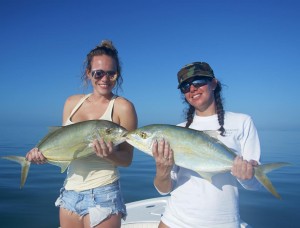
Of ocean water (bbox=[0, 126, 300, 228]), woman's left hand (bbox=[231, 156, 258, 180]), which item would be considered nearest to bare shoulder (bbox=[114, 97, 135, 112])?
woman's left hand (bbox=[231, 156, 258, 180])

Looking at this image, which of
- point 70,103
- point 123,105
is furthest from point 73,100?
point 123,105

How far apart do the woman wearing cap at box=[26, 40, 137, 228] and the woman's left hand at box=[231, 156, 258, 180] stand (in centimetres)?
120

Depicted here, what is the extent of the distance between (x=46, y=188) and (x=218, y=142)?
8.47 m

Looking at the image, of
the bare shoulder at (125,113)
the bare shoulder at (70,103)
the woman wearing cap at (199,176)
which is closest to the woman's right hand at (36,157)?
the bare shoulder at (70,103)

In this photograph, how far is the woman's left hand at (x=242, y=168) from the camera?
10.1ft

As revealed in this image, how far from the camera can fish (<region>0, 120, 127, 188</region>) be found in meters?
3.37

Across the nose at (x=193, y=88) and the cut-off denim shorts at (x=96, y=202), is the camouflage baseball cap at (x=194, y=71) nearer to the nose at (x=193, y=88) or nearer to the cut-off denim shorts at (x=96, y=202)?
the nose at (x=193, y=88)

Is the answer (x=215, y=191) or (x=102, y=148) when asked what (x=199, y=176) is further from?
(x=102, y=148)

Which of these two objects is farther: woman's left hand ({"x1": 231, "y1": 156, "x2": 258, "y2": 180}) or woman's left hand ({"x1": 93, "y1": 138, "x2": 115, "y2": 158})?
woman's left hand ({"x1": 93, "y1": 138, "x2": 115, "y2": 158})

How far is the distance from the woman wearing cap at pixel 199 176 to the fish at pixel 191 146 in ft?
0.30

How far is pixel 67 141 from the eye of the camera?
3557 mm

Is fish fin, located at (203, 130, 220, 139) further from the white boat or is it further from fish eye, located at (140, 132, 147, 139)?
the white boat

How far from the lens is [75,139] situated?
11.4ft

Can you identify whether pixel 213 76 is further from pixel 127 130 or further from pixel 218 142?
pixel 127 130
